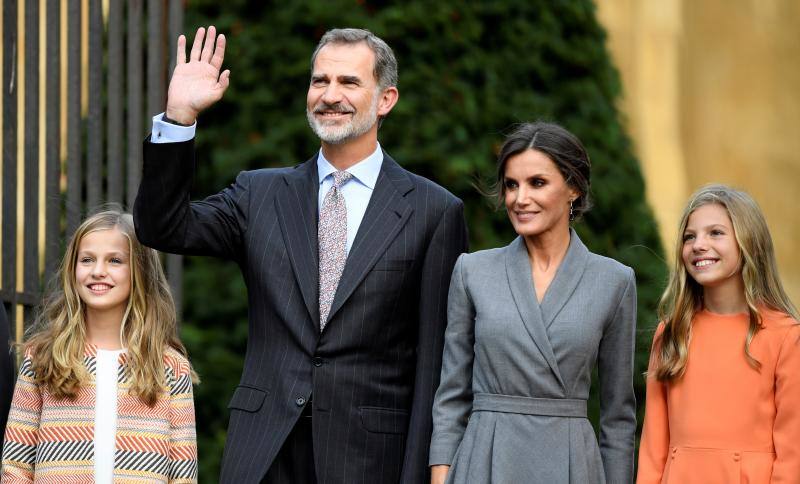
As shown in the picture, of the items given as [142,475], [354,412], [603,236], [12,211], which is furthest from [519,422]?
[603,236]

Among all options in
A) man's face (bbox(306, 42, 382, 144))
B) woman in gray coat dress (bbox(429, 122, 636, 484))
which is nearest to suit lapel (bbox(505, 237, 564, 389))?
woman in gray coat dress (bbox(429, 122, 636, 484))

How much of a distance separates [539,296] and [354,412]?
1.98 feet

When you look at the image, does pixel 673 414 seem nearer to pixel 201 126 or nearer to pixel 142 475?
pixel 142 475

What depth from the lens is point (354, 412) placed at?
4422 millimetres

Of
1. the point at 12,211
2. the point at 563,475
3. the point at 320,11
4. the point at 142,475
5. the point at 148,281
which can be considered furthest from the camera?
the point at 320,11

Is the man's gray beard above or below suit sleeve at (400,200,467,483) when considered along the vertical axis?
above

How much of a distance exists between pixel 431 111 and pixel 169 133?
255 cm

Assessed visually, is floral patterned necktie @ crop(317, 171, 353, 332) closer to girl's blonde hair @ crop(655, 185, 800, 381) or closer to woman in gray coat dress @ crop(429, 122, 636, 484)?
woman in gray coat dress @ crop(429, 122, 636, 484)

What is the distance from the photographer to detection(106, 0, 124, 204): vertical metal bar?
5.69 meters

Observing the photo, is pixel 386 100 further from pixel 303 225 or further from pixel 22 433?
pixel 22 433

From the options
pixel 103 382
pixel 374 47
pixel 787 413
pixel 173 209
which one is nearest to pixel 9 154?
pixel 103 382

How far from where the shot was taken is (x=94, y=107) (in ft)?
18.7

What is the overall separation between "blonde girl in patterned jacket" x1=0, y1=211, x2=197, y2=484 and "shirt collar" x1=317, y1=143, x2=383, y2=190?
611 millimetres

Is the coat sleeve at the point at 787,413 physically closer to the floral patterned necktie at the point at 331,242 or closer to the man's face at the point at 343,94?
the floral patterned necktie at the point at 331,242
